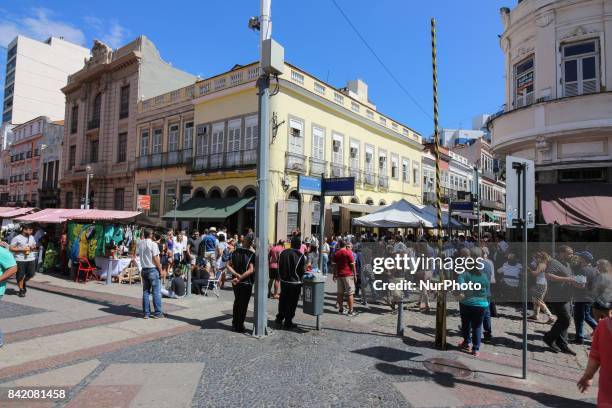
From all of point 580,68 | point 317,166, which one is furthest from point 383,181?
point 580,68

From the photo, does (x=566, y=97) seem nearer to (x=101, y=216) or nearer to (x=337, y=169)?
(x=337, y=169)

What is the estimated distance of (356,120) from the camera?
2673 centimetres

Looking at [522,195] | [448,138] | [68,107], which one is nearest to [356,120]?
[522,195]

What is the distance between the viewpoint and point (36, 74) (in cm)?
5806

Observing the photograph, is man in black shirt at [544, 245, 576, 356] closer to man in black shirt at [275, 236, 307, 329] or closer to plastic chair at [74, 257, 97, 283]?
man in black shirt at [275, 236, 307, 329]

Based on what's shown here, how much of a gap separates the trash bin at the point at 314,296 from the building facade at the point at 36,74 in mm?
63720

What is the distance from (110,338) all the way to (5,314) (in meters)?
3.10

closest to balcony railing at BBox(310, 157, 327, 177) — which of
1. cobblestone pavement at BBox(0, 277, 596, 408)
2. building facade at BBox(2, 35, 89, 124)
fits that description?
cobblestone pavement at BBox(0, 277, 596, 408)

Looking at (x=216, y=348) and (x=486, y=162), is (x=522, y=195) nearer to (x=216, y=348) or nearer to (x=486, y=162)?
(x=216, y=348)

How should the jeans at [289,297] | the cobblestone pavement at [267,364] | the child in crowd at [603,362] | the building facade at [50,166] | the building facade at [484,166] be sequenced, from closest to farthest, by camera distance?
the child in crowd at [603,362] < the cobblestone pavement at [267,364] < the jeans at [289,297] < the building facade at [50,166] < the building facade at [484,166]

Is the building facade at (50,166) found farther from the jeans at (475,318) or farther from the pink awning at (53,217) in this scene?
the jeans at (475,318)

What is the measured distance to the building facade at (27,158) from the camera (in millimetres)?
42491

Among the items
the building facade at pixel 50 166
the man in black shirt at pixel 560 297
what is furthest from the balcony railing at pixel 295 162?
the building facade at pixel 50 166

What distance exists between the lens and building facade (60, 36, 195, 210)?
28828mm
